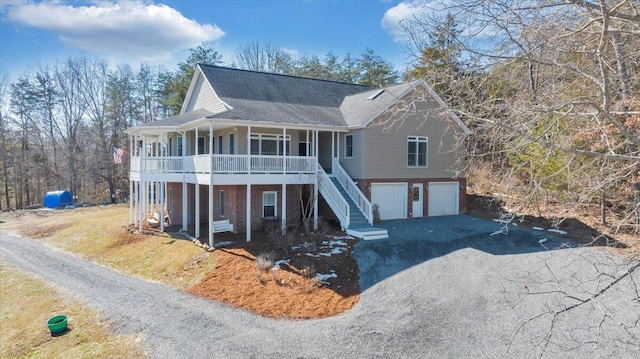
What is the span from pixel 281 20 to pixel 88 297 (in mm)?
17095

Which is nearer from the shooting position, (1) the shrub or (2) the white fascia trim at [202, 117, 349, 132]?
(1) the shrub

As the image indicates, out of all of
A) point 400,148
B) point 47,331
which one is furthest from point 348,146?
point 47,331

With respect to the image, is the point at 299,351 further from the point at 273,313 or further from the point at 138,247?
the point at 138,247

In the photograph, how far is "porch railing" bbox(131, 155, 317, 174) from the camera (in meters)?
15.6

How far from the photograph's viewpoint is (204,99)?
830 inches

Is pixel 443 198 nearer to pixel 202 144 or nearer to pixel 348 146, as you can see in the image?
pixel 348 146

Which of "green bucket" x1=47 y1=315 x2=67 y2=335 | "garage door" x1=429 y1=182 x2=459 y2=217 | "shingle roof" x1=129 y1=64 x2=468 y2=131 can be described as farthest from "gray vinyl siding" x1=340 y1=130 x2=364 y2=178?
→ "green bucket" x1=47 y1=315 x2=67 y2=335

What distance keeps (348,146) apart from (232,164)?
21.5 feet

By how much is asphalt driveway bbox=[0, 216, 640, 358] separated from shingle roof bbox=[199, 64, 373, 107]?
1049cm

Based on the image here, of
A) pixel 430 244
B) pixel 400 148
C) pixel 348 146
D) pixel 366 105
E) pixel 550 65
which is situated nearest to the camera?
pixel 550 65

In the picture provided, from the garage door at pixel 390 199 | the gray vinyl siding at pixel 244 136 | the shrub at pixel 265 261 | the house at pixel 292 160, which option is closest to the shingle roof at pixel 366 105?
the house at pixel 292 160

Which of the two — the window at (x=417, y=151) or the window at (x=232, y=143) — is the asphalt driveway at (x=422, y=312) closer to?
the window at (x=417, y=151)

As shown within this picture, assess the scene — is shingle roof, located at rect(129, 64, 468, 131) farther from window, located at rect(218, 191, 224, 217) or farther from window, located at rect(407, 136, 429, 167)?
window, located at rect(218, 191, 224, 217)

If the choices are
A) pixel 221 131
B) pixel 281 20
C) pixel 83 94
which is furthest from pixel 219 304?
pixel 83 94
